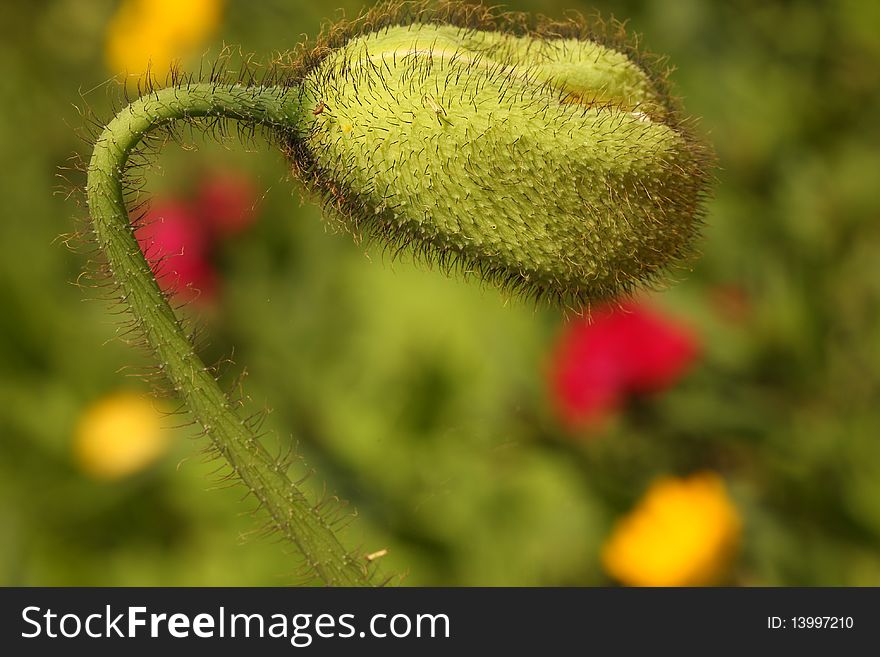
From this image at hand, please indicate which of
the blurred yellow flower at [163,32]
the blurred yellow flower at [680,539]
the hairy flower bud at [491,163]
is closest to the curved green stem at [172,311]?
the hairy flower bud at [491,163]

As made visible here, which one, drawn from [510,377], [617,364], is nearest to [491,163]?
[617,364]

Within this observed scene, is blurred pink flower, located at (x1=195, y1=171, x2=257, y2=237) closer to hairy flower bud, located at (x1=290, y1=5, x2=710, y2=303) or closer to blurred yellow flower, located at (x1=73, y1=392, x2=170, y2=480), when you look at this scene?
blurred yellow flower, located at (x1=73, y1=392, x2=170, y2=480)

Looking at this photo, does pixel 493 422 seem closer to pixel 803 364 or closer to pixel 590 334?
pixel 590 334

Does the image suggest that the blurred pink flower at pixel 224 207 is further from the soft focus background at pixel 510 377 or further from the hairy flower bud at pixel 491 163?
the hairy flower bud at pixel 491 163

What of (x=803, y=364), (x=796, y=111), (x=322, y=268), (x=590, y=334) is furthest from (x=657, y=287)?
(x=322, y=268)

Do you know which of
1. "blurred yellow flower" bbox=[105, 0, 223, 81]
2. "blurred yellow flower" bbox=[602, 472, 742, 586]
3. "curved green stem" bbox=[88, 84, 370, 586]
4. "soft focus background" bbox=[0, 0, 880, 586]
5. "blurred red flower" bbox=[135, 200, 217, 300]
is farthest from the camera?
"blurred yellow flower" bbox=[105, 0, 223, 81]

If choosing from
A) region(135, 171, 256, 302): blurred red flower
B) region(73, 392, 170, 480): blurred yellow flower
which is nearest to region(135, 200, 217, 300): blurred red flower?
region(135, 171, 256, 302): blurred red flower

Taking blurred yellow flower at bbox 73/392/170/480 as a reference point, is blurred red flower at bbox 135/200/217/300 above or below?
above
